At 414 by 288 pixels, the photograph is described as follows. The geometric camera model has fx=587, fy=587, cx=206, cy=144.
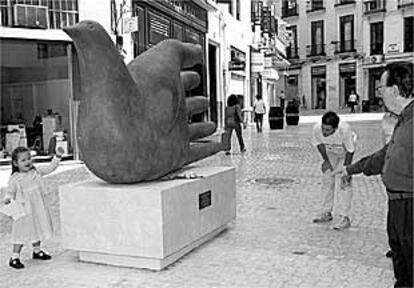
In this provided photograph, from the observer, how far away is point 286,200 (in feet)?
28.0

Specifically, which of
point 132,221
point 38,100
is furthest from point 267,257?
point 38,100

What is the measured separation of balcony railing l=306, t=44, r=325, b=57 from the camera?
167ft

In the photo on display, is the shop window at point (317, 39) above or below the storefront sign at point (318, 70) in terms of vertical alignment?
above

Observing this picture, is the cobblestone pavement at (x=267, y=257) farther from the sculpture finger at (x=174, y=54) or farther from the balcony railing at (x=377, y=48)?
the balcony railing at (x=377, y=48)

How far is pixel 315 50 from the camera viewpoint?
5144 centimetres

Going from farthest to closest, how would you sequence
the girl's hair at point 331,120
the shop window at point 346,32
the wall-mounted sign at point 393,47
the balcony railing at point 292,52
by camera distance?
1. the balcony railing at point 292,52
2. the shop window at point 346,32
3. the wall-mounted sign at point 393,47
4. the girl's hair at point 331,120

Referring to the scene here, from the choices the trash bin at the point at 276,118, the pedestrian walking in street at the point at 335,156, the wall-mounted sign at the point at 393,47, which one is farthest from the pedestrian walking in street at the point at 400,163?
the wall-mounted sign at the point at 393,47

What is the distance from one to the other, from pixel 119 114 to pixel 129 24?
987 cm

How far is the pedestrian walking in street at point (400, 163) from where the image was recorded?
378 cm

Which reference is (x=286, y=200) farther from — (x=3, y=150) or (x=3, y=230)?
(x=3, y=150)

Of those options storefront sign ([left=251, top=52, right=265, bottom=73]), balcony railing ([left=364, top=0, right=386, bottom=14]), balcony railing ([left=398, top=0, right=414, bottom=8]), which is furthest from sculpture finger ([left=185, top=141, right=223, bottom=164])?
balcony railing ([left=364, top=0, right=386, bottom=14])

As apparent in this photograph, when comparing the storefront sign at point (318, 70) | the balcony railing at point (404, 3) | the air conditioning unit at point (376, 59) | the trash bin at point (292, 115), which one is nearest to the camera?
the trash bin at point (292, 115)

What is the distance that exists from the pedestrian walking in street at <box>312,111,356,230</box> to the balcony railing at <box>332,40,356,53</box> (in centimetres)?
4356

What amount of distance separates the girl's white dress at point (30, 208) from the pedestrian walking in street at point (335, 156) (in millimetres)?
3043
